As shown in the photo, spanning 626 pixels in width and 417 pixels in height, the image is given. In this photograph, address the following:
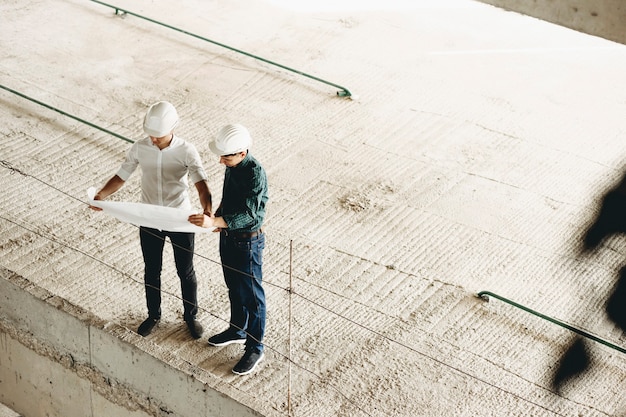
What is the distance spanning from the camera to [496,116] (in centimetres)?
750

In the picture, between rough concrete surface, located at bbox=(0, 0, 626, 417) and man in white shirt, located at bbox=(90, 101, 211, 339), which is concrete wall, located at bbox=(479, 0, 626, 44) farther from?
man in white shirt, located at bbox=(90, 101, 211, 339)

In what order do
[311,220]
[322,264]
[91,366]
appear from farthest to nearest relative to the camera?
[311,220], [322,264], [91,366]

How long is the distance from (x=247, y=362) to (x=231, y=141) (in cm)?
133

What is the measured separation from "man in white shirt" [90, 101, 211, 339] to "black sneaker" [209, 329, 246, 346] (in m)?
0.33

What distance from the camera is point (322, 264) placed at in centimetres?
558

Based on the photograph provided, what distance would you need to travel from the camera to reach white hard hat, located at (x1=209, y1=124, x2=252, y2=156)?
12.8 feet

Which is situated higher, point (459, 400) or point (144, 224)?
point (144, 224)

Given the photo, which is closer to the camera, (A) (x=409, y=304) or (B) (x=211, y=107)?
(A) (x=409, y=304)

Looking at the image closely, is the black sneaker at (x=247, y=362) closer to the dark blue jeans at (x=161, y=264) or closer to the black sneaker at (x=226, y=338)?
the black sneaker at (x=226, y=338)

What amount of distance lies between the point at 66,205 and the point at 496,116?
12.3ft

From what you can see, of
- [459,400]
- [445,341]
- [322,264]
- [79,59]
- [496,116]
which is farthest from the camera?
[79,59]

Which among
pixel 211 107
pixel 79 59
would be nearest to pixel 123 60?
pixel 79 59

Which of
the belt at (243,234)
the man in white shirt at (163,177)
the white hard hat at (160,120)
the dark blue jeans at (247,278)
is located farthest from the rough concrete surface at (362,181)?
the white hard hat at (160,120)

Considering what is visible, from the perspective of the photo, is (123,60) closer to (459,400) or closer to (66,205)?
(66,205)
